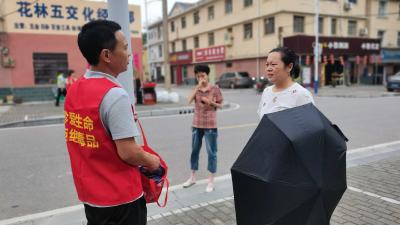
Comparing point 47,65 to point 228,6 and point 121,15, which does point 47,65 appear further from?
point 228,6

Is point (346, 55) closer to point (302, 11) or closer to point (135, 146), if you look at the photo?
point (302, 11)

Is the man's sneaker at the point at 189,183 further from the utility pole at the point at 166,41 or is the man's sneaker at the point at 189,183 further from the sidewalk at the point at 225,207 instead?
the utility pole at the point at 166,41

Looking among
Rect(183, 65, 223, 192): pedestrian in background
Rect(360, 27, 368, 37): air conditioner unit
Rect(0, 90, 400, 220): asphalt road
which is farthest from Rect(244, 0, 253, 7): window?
Rect(183, 65, 223, 192): pedestrian in background

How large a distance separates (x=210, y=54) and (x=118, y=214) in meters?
34.9

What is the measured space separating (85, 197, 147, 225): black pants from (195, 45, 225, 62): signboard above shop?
32.8 m

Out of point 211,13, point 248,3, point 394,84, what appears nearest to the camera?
point 394,84

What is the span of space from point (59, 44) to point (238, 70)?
19.0 metres

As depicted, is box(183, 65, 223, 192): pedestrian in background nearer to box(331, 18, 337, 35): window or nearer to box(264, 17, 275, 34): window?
box(264, 17, 275, 34): window

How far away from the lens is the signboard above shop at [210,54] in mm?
34481

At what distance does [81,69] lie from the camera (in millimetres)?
17875

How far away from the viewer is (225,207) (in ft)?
12.8

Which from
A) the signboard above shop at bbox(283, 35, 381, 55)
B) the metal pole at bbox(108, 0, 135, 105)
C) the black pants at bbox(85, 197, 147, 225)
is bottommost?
the black pants at bbox(85, 197, 147, 225)

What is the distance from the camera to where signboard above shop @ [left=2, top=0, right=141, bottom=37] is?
1591 centimetres

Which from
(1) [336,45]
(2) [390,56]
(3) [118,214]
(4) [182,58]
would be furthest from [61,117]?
(4) [182,58]
